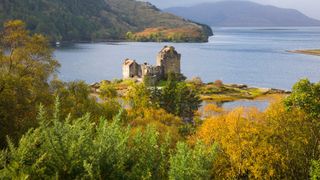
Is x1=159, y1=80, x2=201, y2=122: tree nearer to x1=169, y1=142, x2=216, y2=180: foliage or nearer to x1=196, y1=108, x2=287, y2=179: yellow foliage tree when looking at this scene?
x1=196, y1=108, x2=287, y2=179: yellow foliage tree

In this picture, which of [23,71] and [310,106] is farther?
[23,71]

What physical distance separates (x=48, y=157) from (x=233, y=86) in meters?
148

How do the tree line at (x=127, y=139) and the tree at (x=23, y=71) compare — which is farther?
the tree at (x=23, y=71)

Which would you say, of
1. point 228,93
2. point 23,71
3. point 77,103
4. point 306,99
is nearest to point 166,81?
point 228,93

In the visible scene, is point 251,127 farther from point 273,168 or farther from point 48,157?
point 48,157

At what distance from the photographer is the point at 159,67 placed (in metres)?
170

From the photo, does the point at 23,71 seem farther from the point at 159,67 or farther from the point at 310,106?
A: the point at 159,67

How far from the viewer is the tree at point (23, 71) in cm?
3653

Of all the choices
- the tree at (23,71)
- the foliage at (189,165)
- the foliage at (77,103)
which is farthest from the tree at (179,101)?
the foliage at (189,165)

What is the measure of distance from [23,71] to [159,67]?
12652 cm

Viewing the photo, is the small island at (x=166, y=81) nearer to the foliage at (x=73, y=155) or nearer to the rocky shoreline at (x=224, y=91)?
the rocky shoreline at (x=224, y=91)

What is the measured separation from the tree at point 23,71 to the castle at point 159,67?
378 ft

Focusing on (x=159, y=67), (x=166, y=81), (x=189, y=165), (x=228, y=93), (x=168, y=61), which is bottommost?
(x=228, y=93)

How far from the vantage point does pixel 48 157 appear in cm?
2059
